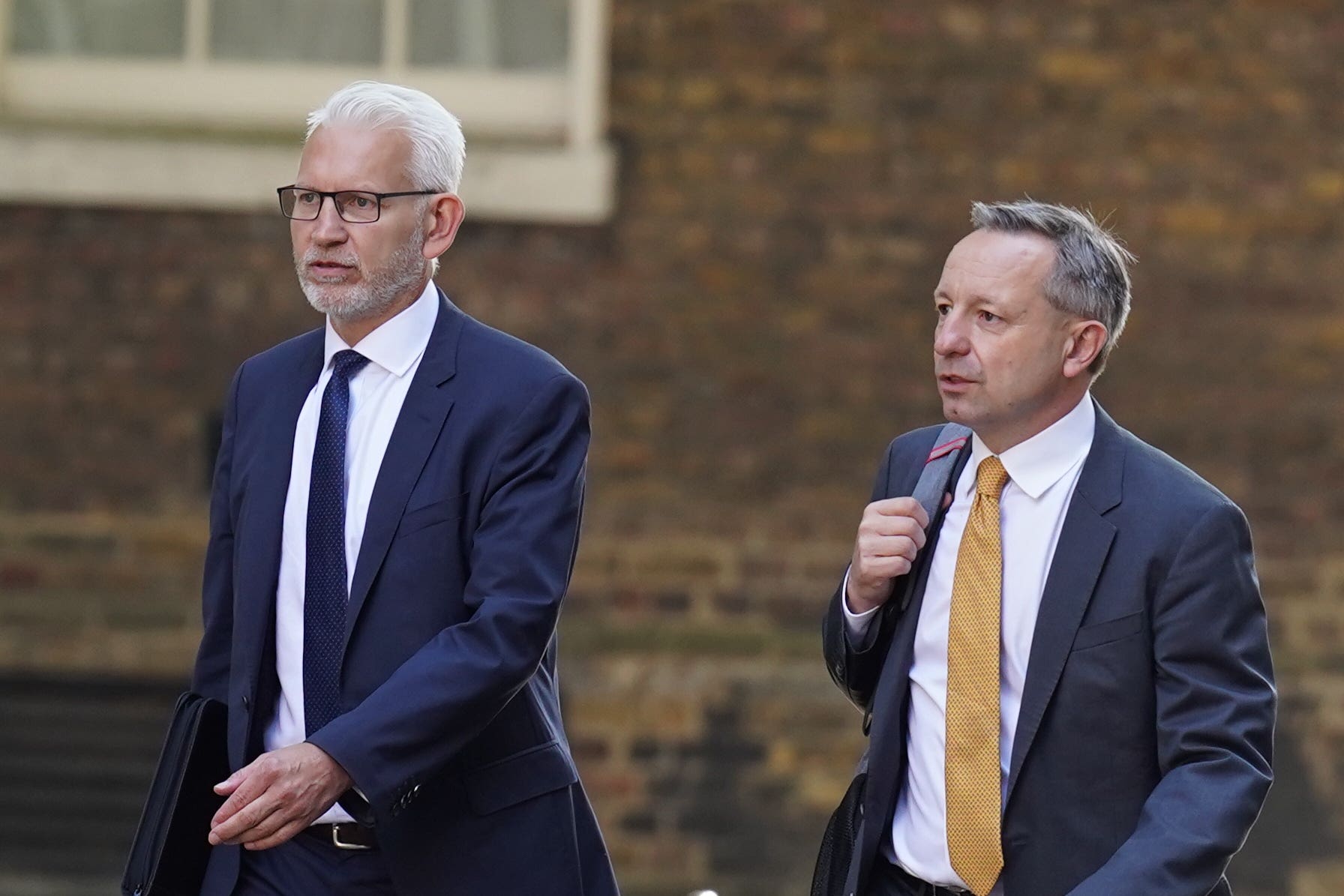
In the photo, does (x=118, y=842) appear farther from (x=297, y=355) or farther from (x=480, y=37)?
(x=297, y=355)

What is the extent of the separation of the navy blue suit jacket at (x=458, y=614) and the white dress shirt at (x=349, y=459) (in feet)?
0.08

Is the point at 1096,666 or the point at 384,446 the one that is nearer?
the point at 1096,666

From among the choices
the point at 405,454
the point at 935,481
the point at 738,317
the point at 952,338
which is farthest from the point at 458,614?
the point at 738,317

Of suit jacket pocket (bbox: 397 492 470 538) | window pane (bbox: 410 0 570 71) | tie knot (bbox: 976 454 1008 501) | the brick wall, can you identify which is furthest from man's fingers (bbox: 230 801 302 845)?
window pane (bbox: 410 0 570 71)

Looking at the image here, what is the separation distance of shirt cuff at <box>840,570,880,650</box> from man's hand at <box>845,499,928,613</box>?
7 cm

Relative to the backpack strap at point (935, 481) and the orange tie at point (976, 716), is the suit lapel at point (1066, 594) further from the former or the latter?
the backpack strap at point (935, 481)

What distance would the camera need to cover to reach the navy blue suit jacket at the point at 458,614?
3.00 m

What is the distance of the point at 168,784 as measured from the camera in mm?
3209

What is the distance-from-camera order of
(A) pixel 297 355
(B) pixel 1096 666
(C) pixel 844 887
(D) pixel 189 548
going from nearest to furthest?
(B) pixel 1096 666, (C) pixel 844 887, (A) pixel 297 355, (D) pixel 189 548

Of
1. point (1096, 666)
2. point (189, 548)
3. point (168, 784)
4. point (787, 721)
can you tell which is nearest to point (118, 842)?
point (189, 548)

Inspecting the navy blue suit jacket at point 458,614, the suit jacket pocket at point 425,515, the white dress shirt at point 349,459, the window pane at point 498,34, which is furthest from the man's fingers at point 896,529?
the window pane at point 498,34

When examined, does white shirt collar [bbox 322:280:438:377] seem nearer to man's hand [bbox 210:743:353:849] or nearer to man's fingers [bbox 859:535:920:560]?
man's hand [bbox 210:743:353:849]

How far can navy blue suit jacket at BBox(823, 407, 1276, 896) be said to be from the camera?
9.07 feet

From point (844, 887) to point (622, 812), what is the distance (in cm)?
355
